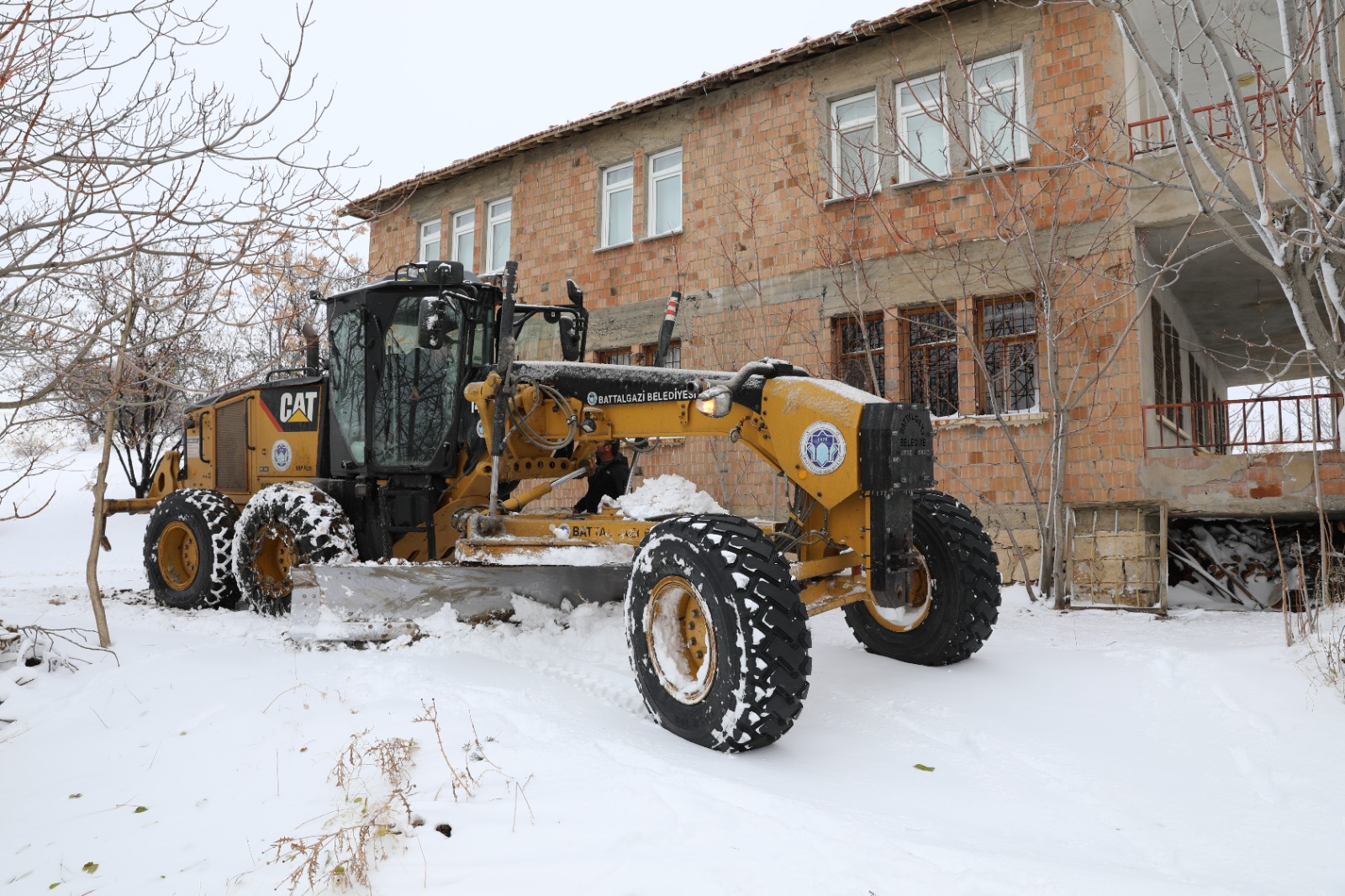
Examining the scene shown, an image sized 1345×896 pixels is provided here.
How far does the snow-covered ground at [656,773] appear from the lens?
272 centimetres

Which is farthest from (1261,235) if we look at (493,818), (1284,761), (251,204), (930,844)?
(251,204)

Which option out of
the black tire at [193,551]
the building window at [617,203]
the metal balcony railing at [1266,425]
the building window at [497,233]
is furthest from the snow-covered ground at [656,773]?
the building window at [497,233]

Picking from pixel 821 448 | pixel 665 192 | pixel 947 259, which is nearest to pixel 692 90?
pixel 665 192

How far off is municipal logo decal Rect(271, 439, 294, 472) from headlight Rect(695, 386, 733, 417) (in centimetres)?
456

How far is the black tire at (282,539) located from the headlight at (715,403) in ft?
9.86

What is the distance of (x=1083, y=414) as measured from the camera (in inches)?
364

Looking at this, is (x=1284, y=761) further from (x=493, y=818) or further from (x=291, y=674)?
(x=291, y=674)

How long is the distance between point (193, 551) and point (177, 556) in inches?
10.3

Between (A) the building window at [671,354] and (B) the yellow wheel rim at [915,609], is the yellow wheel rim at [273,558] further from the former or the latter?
Answer: (A) the building window at [671,354]

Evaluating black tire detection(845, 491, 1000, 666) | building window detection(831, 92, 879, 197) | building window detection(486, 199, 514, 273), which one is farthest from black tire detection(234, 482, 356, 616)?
building window detection(486, 199, 514, 273)

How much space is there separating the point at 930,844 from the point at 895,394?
26.8 feet

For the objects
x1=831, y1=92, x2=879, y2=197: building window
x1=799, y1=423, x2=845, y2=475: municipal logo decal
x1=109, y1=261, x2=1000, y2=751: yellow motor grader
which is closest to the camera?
x1=109, y1=261, x2=1000, y2=751: yellow motor grader

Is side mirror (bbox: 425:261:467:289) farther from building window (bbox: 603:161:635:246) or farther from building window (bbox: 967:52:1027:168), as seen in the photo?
building window (bbox: 603:161:635:246)

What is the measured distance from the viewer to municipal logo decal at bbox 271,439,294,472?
7641mm
